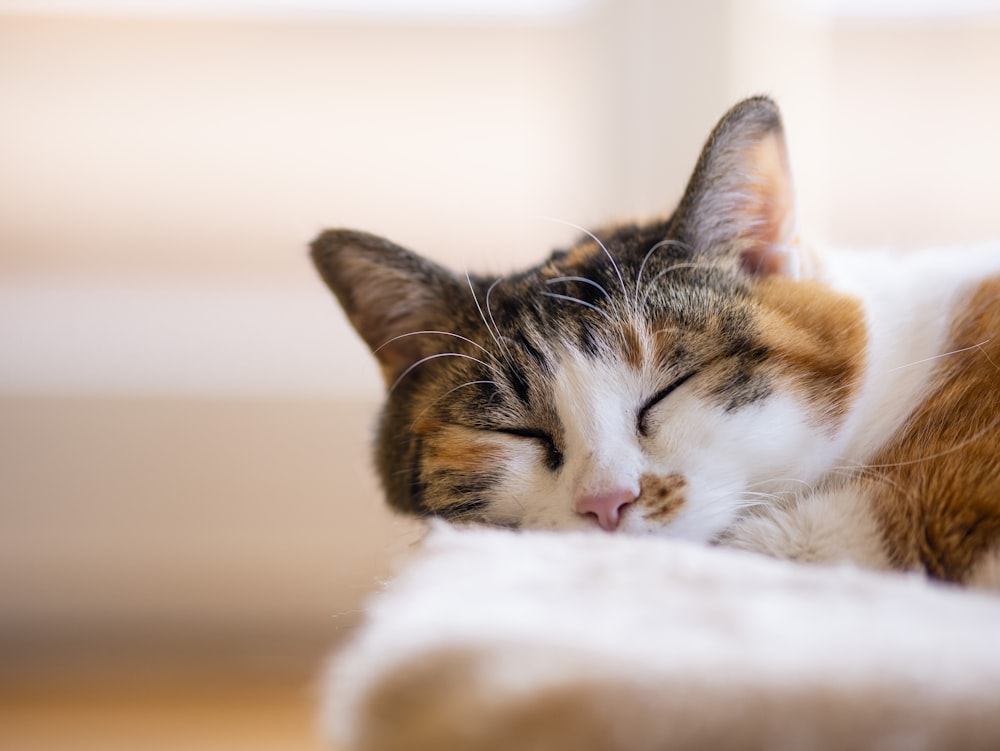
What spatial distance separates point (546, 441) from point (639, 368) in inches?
5.2

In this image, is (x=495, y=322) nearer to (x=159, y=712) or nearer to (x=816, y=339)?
(x=816, y=339)

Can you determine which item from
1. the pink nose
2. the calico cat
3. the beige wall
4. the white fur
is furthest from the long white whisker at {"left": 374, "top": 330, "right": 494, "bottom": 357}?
the beige wall

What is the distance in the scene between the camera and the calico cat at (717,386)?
887 mm

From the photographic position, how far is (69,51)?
2.70m

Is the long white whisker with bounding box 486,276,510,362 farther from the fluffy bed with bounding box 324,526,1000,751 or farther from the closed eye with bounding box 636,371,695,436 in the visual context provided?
the fluffy bed with bounding box 324,526,1000,751

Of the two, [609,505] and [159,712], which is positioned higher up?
[609,505]

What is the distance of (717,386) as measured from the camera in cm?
98

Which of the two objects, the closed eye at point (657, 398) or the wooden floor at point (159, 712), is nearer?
the closed eye at point (657, 398)

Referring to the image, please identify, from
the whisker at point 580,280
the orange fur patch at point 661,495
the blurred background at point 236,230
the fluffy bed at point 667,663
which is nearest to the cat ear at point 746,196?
the whisker at point 580,280

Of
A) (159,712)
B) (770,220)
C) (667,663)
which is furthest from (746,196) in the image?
(159,712)

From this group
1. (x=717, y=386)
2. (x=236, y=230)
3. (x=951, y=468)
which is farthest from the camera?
(x=236, y=230)

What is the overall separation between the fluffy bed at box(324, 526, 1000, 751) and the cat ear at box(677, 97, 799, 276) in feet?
1.81

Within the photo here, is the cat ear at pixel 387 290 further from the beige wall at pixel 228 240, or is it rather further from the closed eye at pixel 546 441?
the beige wall at pixel 228 240

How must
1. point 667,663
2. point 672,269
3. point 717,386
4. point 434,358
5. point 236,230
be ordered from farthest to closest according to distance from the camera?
point 236,230, point 434,358, point 672,269, point 717,386, point 667,663
